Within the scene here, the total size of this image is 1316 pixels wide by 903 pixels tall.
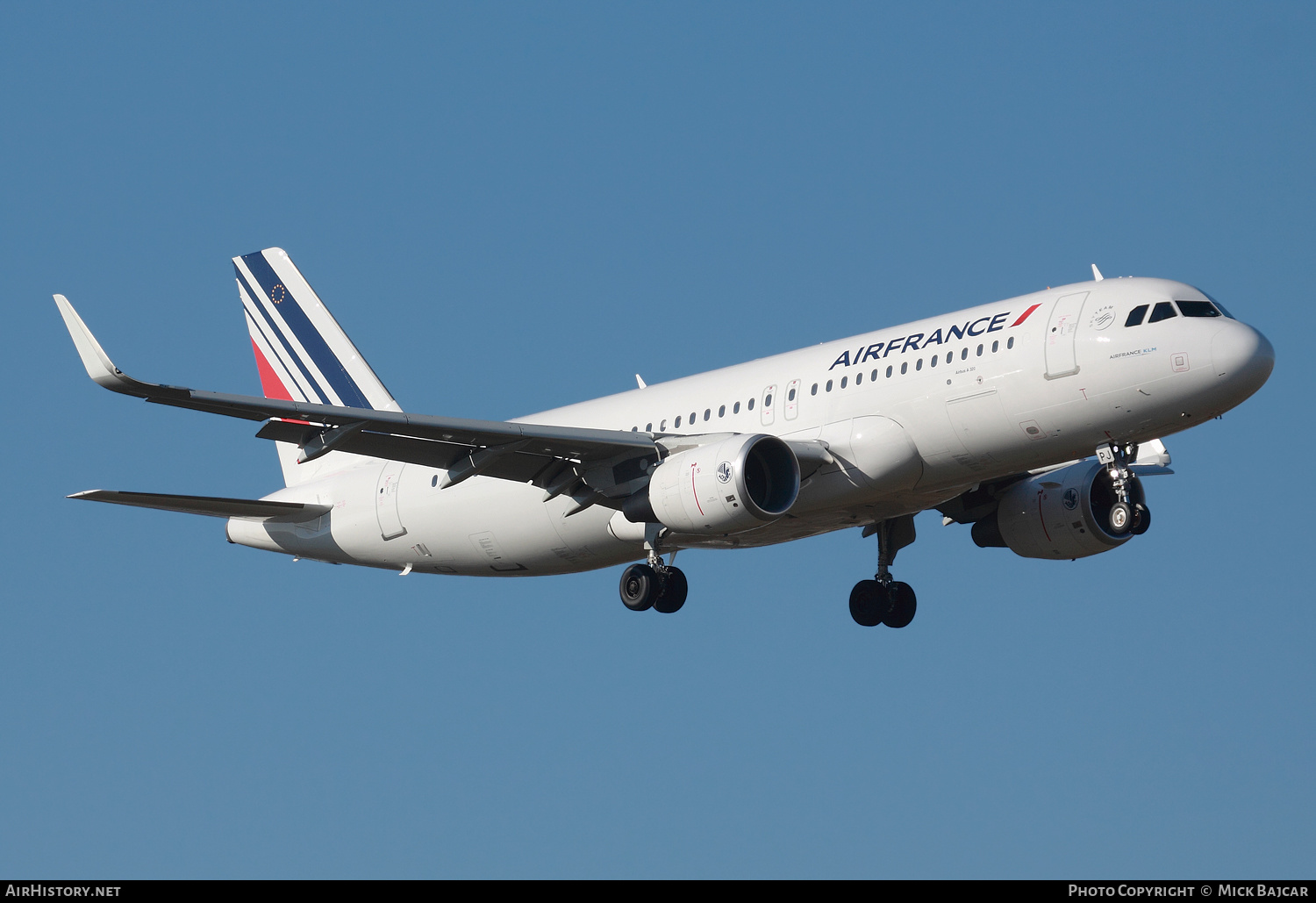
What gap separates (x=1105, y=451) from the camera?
33.3 m

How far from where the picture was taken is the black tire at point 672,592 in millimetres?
37125

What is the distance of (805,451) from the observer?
34156mm

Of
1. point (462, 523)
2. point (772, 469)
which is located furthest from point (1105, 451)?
point (462, 523)

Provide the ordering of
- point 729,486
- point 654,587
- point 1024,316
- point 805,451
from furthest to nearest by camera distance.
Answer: point 654,587, point 805,451, point 729,486, point 1024,316

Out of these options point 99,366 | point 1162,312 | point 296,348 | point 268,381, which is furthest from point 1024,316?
point 268,381

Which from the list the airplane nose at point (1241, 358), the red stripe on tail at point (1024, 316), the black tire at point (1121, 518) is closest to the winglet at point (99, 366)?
the red stripe on tail at point (1024, 316)

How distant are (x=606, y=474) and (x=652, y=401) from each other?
9.44ft

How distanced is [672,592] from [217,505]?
36.6ft

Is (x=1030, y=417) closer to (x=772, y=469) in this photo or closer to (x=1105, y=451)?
(x=1105, y=451)

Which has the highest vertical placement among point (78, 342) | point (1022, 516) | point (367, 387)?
point (367, 387)

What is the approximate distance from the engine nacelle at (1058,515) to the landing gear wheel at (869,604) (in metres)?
2.85

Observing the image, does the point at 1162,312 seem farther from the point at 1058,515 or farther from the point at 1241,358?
the point at 1058,515

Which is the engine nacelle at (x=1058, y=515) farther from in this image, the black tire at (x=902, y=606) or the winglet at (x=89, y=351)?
the winglet at (x=89, y=351)

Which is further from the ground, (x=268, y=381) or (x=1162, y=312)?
(x=268, y=381)
